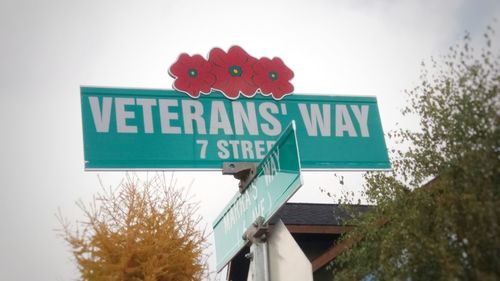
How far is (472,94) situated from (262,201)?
195 cm

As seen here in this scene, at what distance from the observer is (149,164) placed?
6.36 metres

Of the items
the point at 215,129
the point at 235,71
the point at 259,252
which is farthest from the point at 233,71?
the point at 259,252

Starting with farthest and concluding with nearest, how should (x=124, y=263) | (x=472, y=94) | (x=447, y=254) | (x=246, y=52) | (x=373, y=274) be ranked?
(x=124, y=263)
(x=246, y=52)
(x=373, y=274)
(x=472, y=94)
(x=447, y=254)

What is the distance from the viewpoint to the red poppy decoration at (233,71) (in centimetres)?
700

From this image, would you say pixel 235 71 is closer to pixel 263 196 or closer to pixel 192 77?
pixel 192 77

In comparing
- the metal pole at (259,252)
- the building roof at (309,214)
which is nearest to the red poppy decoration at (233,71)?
the metal pole at (259,252)

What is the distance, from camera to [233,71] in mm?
7168

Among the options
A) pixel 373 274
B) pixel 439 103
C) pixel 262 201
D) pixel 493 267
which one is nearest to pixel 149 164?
pixel 262 201

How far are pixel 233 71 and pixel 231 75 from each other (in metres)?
0.07

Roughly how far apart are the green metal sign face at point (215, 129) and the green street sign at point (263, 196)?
635 millimetres

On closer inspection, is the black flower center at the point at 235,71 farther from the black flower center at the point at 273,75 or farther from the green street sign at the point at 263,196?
the green street sign at the point at 263,196

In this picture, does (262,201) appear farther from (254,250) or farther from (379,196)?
(379,196)

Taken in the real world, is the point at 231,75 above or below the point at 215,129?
above

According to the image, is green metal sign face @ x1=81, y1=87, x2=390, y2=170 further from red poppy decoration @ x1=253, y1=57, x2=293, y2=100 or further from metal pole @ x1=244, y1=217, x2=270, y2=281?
metal pole @ x1=244, y1=217, x2=270, y2=281
